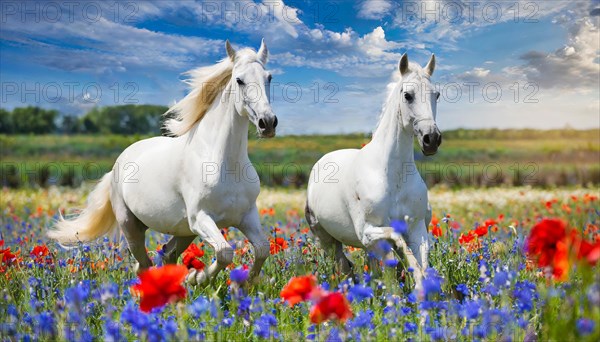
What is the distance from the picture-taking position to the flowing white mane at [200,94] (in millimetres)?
5301

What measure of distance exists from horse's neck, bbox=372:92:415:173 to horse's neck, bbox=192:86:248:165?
1.24m

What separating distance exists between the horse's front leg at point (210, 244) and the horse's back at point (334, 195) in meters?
1.24

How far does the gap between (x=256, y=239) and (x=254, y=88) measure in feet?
4.24

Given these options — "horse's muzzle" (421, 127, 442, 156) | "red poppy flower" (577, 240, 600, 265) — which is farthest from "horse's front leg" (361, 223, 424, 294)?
"red poppy flower" (577, 240, 600, 265)

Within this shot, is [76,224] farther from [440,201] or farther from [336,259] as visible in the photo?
[440,201]

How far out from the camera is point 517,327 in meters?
3.20

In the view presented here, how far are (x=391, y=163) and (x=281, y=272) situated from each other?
1540 mm

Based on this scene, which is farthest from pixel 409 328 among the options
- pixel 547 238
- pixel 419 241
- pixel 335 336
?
pixel 419 241

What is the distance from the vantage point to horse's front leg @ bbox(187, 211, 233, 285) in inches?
182

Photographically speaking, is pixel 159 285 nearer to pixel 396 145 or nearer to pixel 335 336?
pixel 335 336

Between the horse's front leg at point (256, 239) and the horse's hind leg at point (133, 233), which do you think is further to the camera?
the horse's hind leg at point (133, 233)

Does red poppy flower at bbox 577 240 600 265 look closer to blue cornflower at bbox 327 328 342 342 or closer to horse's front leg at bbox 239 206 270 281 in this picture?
blue cornflower at bbox 327 328 342 342

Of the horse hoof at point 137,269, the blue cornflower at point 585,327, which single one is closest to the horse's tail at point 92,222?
the horse hoof at point 137,269

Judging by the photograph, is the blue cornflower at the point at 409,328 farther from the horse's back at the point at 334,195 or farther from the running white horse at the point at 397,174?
the horse's back at the point at 334,195
